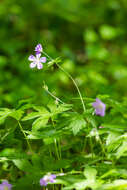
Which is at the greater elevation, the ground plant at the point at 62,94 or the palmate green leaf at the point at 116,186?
the ground plant at the point at 62,94

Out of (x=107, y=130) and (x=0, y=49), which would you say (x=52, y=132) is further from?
(x=0, y=49)

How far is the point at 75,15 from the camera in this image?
5145 millimetres

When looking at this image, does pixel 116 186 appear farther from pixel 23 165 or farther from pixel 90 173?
pixel 23 165

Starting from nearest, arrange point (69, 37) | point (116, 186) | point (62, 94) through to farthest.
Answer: point (116, 186) → point (62, 94) → point (69, 37)

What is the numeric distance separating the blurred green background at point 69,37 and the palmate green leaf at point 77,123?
2.54 metres

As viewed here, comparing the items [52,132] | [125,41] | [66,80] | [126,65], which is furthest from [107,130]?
[125,41]

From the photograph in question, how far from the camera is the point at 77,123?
124 cm

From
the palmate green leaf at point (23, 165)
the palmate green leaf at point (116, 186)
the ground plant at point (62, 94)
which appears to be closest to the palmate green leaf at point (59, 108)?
the ground plant at point (62, 94)

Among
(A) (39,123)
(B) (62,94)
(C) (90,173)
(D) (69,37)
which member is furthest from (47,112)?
(D) (69,37)

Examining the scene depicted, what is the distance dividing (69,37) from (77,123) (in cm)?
395

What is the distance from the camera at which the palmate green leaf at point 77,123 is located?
4.00 feet

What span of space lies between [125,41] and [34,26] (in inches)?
53.9

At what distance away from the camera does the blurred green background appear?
→ 4062mm

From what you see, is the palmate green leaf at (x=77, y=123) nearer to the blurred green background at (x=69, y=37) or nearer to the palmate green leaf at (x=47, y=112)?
the palmate green leaf at (x=47, y=112)
